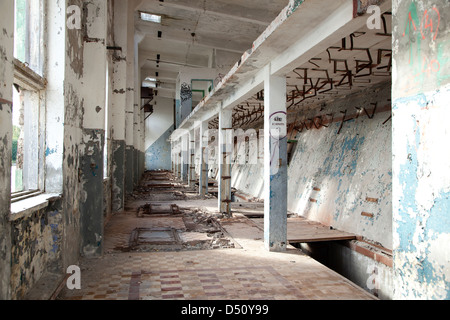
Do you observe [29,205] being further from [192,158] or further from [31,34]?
[192,158]

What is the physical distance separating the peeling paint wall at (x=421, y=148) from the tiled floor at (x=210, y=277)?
6.01ft

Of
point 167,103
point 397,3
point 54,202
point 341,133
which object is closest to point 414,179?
point 397,3

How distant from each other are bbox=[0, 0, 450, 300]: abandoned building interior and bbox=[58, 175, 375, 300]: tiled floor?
3cm

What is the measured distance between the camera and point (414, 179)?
8.16ft

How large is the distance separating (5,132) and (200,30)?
50.1 ft

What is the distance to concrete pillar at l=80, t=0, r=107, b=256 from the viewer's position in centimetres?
545

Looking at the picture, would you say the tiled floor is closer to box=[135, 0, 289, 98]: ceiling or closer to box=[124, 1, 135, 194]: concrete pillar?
box=[124, 1, 135, 194]: concrete pillar

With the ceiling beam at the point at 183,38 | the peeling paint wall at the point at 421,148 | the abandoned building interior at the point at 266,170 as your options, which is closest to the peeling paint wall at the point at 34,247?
the abandoned building interior at the point at 266,170

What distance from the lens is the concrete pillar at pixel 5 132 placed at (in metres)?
2.65

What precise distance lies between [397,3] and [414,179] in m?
1.32

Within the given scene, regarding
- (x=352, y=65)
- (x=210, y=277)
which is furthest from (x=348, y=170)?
(x=210, y=277)
